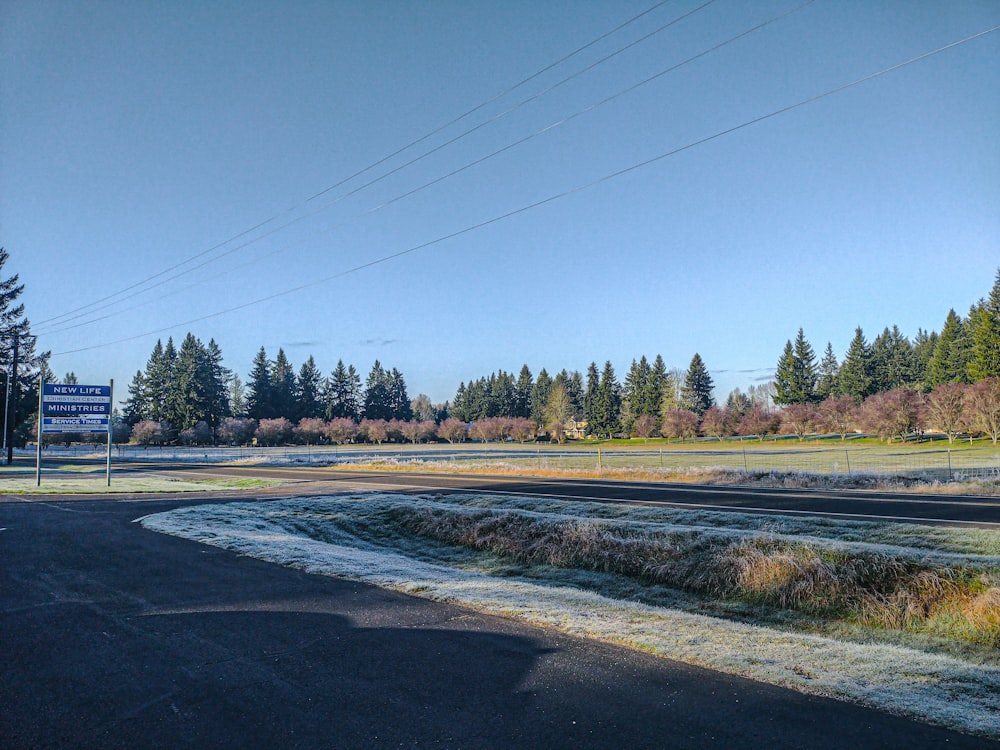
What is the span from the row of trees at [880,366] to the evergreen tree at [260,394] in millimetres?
83380

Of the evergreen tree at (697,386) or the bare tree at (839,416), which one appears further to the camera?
the evergreen tree at (697,386)

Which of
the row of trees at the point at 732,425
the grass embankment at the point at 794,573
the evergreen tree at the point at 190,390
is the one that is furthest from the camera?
the evergreen tree at the point at 190,390

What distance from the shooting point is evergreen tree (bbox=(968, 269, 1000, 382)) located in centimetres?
6538

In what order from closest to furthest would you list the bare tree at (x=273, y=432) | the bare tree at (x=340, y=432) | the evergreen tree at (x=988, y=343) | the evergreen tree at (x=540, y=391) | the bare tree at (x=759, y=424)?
the evergreen tree at (x=988, y=343), the bare tree at (x=759, y=424), the bare tree at (x=273, y=432), the bare tree at (x=340, y=432), the evergreen tree at (x=540, y=391)

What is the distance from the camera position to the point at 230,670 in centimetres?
516

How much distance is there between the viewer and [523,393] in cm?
13312

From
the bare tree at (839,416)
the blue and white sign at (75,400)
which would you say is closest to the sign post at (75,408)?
the blue and white sign at (75,400)

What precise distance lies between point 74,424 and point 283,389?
3217 inches

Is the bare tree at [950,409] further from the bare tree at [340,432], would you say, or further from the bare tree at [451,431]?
the bare tree at [340,432]

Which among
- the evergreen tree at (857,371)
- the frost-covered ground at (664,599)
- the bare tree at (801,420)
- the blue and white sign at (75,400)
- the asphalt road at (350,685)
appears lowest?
the frost-covered ground at (664,599)

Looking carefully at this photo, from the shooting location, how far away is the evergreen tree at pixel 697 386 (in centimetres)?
10269

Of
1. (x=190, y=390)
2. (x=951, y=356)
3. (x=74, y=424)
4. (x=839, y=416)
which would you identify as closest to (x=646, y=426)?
(x=839, y=416)

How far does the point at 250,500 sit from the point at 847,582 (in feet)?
59.7

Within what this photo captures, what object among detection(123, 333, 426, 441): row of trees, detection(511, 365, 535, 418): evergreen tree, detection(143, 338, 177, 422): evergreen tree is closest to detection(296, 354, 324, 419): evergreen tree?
detection(123, 333, 426, 441): row of trees
